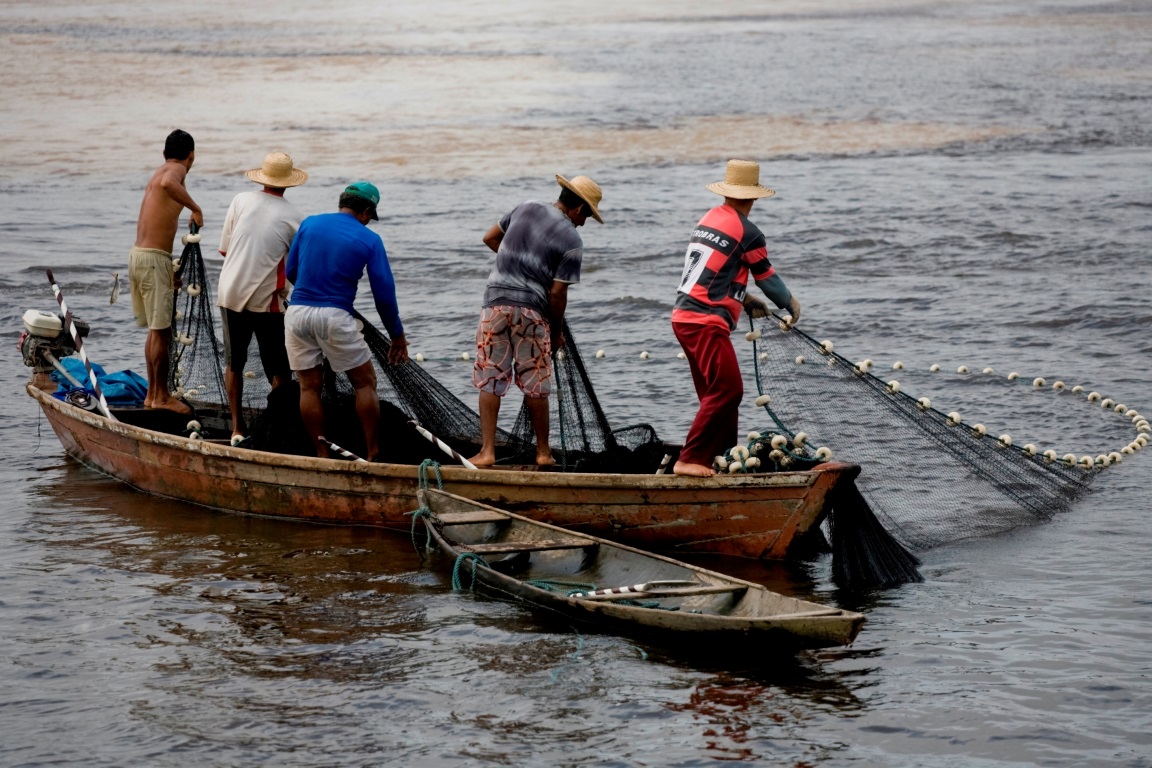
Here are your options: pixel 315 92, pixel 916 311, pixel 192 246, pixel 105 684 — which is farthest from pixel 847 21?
pixel 105 684

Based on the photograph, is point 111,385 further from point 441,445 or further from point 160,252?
point 441,445

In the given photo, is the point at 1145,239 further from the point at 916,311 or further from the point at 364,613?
the point at 364,613

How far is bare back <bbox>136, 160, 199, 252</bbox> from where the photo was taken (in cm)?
884

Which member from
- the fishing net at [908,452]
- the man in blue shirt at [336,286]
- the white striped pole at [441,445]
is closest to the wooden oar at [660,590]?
the fishing net at [908,452]

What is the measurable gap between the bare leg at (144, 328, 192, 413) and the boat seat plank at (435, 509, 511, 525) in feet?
8.60

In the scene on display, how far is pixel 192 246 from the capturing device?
8906 mm

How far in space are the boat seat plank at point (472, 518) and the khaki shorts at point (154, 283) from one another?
8.74 ft

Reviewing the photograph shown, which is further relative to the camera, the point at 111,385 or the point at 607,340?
the point at 607,340

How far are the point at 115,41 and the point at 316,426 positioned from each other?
31.0 m

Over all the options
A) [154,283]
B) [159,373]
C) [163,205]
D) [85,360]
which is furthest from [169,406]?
[163,205]

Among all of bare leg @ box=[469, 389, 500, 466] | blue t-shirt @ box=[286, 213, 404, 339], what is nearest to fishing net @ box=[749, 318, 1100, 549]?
bare leg @ box=[469, 389, 500, 466]

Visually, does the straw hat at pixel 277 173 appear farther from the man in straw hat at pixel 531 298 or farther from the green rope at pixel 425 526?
the green rope at pixel 425 526

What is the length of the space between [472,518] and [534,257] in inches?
56.6

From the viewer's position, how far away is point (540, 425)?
8.02 m
